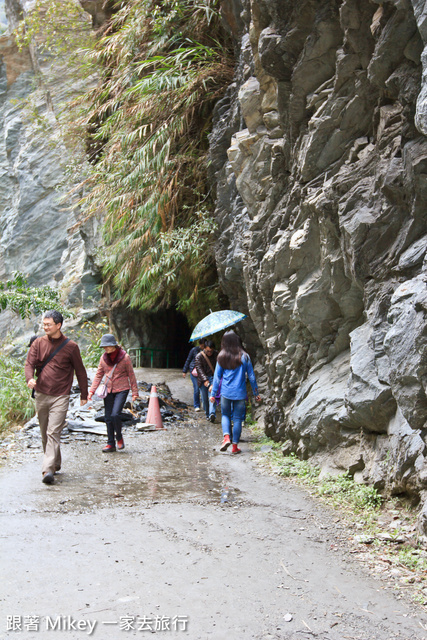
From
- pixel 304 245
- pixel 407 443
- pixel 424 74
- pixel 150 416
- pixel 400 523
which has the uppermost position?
pixel 424 74

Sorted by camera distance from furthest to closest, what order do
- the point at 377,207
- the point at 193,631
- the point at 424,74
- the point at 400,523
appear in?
1. the point at 377,207
2. the point at 400,523
3. the point at 424,74
4. the point at 193,631

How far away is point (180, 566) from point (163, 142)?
10.2 meters

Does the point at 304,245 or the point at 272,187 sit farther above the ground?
the point at 272,187

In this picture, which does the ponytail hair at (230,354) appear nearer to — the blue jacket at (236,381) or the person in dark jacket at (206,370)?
the blue jacket at (236,381)

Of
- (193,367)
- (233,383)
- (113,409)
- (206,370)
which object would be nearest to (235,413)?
(233,383)

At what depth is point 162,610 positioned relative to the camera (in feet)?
9.19

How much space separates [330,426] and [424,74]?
3481mm

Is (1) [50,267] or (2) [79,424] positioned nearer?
(2) [79,424]

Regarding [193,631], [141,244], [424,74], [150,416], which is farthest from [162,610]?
[141,244]

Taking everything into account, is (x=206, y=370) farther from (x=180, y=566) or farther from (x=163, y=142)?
(x=180, y=566)

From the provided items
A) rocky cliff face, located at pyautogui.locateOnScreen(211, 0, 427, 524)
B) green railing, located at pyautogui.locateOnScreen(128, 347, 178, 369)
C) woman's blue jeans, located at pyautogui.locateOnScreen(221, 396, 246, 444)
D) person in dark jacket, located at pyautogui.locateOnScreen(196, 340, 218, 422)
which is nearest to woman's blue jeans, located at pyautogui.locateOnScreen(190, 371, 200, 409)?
person in dark jacket, located at pyautogui.locateOnScreen(196, 340, 218, 422)

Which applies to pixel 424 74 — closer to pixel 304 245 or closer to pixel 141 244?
pixel 304 245

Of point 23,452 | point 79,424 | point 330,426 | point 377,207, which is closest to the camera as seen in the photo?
point 377,207

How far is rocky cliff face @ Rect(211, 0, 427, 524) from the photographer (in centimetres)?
413
